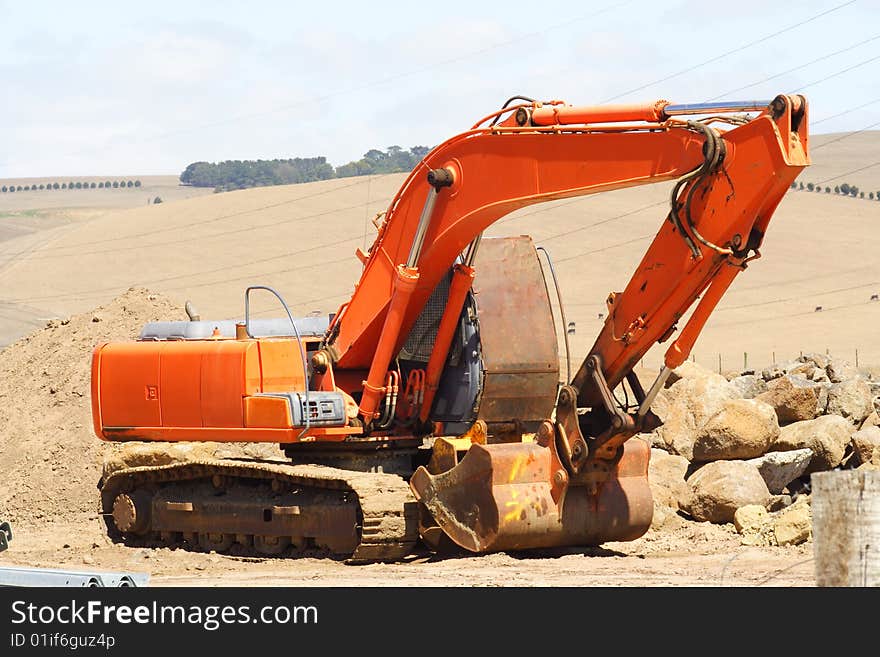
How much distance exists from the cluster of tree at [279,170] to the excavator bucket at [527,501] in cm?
11336

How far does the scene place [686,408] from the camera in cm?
1714

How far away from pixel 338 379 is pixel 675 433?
5119 mm

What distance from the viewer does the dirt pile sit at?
17.7 metres

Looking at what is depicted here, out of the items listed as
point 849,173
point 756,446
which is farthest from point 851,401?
point 849,173

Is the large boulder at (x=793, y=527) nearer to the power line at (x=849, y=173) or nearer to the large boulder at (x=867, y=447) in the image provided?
→ the large boulder at (x=867, y=447)

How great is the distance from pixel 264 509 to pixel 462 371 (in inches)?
91.4

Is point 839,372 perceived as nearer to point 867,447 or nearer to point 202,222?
point 867,447

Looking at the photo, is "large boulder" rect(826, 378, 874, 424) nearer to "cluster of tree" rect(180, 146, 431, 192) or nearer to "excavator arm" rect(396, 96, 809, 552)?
"excavator arm" rect(396, 96, 809, 552)

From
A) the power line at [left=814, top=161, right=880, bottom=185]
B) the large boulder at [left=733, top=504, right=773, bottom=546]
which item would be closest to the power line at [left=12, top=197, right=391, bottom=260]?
the power line at [left=814, top=161, right=880, bottom=185]

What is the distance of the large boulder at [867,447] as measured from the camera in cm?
1575

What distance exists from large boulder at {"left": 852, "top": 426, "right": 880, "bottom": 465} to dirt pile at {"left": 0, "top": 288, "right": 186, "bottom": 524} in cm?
924
